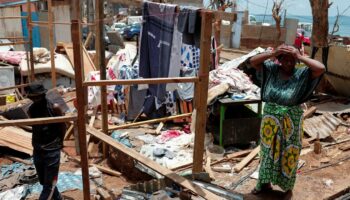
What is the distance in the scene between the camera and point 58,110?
396cm

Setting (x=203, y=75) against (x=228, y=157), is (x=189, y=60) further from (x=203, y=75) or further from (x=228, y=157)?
(x=203, y=75)

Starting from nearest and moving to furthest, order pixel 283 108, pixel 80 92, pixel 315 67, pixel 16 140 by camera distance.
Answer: pixel 80 92 → pixel 315 67 → pixel 283 108 → pixel 16 140

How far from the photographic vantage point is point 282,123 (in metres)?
3.70

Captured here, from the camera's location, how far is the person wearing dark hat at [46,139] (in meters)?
3.91

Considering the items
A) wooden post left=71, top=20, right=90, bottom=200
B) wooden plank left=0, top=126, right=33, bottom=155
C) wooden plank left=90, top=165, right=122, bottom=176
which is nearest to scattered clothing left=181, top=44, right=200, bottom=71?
wooden plank left=90, top=165, right=122, bottom=176

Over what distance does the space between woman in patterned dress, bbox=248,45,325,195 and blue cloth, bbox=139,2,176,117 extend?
1358 mm

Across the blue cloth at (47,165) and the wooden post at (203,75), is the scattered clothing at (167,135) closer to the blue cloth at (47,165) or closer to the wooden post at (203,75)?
the blue cloth at (47,165)

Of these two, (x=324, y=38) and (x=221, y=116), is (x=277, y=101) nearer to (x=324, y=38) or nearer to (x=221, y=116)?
(x=221, y=116)

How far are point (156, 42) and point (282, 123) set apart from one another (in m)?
2.19

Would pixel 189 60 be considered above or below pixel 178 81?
below

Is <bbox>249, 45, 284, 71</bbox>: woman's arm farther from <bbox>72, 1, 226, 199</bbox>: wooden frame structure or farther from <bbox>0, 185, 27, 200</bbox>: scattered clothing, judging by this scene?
<bbox>0, 185, 27, 200</bbox>: scattered clothing

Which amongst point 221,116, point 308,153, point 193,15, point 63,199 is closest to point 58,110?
point 63,199

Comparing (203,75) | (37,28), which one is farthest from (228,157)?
(37,28)

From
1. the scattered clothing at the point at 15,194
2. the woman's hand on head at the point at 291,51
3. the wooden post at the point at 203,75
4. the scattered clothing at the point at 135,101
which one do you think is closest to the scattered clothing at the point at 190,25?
the wooden post at the point at 203,75
